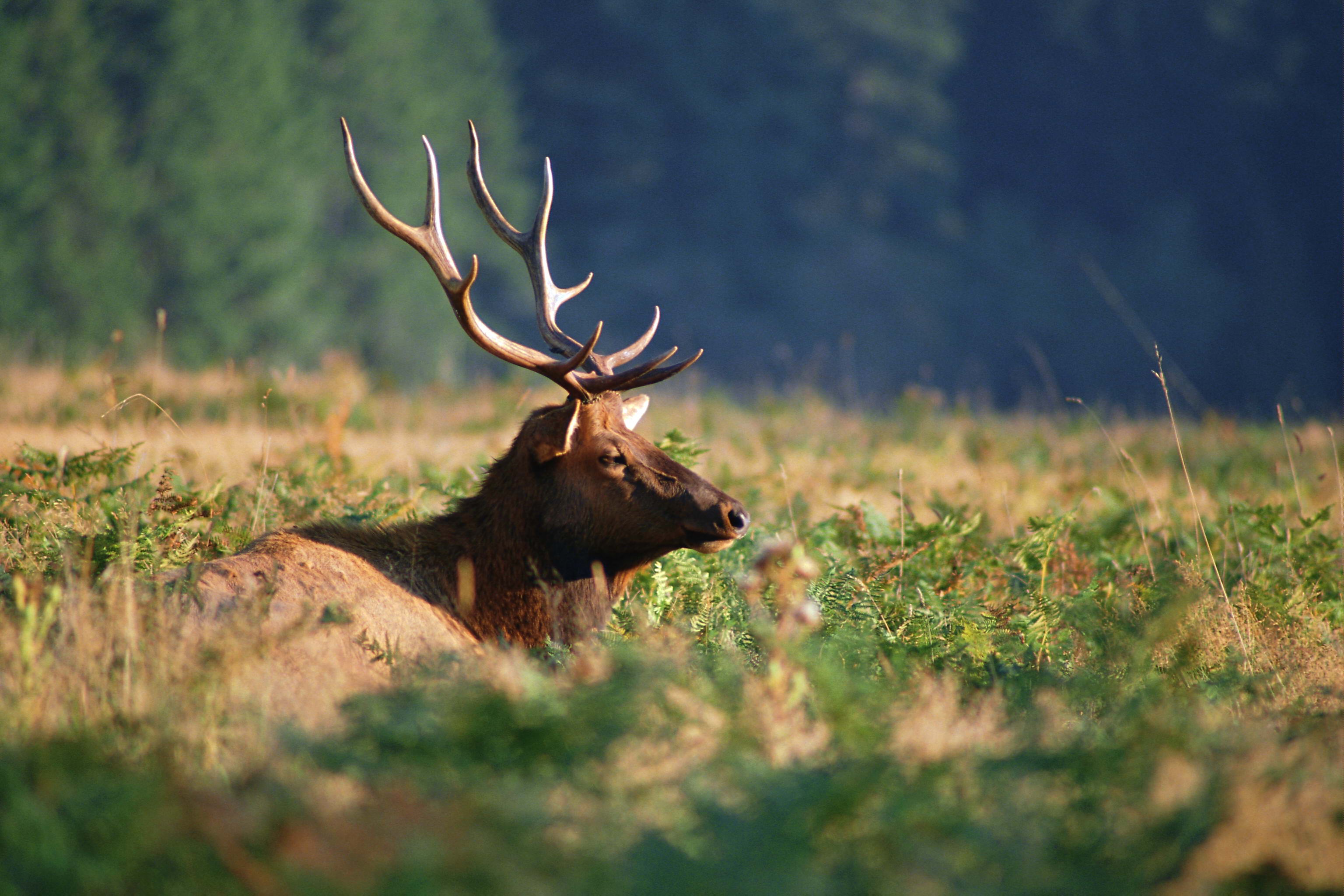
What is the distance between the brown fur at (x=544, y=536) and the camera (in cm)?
433

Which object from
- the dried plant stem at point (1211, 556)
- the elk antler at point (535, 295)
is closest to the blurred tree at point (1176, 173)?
the dried plant stem at point (1211, 556)

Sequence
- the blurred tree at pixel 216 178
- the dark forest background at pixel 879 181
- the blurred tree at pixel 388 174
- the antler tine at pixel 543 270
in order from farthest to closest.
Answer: the dark forest background at pixel 879 181 → the blurred tree at pixel 388 174 → the blurred tree at pixel 216 178 → the antler tine at pixel 543 270

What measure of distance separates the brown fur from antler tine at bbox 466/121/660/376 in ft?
1.22

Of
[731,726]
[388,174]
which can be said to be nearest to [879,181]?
[388,174]

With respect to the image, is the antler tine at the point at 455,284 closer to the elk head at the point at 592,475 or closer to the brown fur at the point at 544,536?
the elk head at the point at 592,475

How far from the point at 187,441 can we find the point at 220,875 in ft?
19.5

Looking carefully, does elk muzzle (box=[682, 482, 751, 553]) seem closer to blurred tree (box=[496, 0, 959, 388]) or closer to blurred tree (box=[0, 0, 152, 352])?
blurred tree (box=[0, 0, 152, 352])

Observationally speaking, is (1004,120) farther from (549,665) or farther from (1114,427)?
(549,665)

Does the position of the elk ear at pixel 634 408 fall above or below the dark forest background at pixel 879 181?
below

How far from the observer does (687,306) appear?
35250 mm

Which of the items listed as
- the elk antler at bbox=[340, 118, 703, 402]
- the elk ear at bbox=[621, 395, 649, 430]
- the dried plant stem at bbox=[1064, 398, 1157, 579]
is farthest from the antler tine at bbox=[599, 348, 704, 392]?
the dried plant stem at bbox=[1064, 398, 1157, 579]

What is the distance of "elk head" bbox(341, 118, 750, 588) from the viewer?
4.43 meters

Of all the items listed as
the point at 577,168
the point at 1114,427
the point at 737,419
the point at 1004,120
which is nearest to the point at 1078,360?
the point at 1004,120

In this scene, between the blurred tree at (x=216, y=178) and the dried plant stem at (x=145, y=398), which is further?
the blurred tree at (x=216, y=178)
